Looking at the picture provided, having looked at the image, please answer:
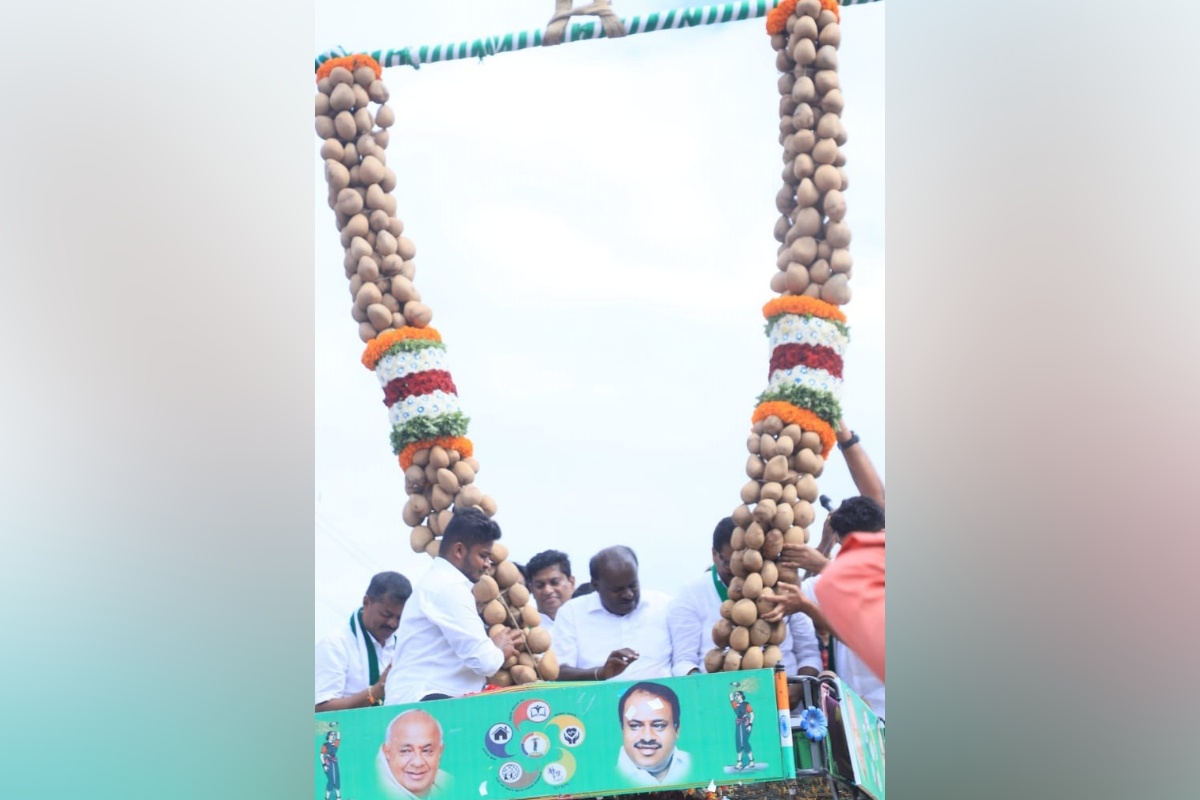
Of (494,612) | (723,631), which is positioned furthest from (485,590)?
(723,631)

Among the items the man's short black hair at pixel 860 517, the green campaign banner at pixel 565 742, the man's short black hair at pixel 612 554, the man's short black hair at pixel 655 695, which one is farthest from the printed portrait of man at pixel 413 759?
the man's short black hair at pixel 860 517

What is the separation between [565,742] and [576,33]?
5.99 ft

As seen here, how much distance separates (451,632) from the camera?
338 centimetres

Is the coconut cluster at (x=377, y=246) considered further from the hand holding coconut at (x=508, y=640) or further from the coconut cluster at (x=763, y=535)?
the coconut cluster at (x=763, y=535)

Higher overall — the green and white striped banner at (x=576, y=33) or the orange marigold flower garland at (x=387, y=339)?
the green and white striped banner at (x=576, y=33)

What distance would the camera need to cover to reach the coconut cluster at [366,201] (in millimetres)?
3432

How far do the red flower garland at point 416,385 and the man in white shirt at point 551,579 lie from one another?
0.50 meters

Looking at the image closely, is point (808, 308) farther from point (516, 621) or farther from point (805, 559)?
point (516, 621)

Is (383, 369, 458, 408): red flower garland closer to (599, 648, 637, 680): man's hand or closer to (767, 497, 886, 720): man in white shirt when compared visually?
(599, 648, 637, 680): man's hand

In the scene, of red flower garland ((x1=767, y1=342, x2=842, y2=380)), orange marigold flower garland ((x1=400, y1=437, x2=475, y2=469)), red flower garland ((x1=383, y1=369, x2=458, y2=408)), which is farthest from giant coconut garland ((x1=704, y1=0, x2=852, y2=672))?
red flower garland ((x1=383, y1=369, x2=458, y2=408))
